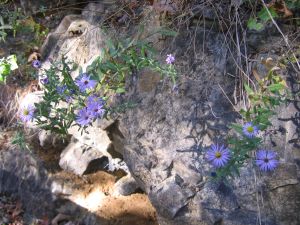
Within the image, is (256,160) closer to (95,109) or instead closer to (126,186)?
(95,109)

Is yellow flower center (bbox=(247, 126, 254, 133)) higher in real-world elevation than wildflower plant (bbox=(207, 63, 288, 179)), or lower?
higher

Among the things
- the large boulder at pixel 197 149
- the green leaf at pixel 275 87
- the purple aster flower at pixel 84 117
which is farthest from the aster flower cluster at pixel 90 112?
the green leaf at pixel 275 87

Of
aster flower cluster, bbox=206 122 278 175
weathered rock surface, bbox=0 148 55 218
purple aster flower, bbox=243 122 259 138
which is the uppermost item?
purple aster flower, bbox=243 122 259 138

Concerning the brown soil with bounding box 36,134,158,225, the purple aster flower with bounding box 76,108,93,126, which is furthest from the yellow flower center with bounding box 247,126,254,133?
the brown soil with bounding box 36,134,158,225

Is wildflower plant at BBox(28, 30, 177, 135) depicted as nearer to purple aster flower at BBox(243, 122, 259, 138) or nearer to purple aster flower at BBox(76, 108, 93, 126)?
purple aster flower at BBox(76, 108, 93, 126)

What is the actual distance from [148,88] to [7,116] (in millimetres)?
1853

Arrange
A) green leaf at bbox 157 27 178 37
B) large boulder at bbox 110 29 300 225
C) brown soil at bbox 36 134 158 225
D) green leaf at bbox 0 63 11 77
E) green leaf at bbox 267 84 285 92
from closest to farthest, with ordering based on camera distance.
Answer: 1. green leaf at bbox 267 84 285 92
2. large boulder at bbox 110 29 300 225
3. green leaf at bbox 0 63 11 77
4. green leaf at bbox 157 27 178 37
5. brown soil at bbox 36 134 158 225

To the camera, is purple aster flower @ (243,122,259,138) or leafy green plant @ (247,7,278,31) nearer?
purple aster flower @ (243,122,259,138)

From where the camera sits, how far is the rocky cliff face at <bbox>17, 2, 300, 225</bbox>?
7.30ft

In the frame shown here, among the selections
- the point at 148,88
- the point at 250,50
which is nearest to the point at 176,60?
the point at 148,88

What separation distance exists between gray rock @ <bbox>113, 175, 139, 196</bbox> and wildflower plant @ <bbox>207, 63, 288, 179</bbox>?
115 cm

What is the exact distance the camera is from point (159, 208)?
252cm

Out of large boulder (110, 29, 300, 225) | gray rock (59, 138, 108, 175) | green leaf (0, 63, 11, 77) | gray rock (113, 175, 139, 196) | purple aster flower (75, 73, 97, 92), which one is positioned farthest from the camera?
gray rock (59, 138, 108, 175)

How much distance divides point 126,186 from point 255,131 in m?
1.45
